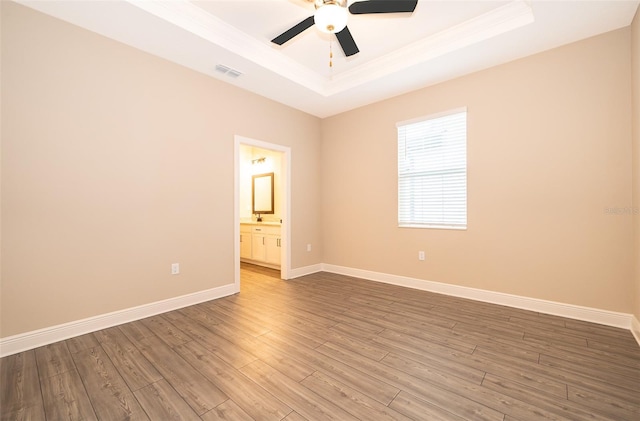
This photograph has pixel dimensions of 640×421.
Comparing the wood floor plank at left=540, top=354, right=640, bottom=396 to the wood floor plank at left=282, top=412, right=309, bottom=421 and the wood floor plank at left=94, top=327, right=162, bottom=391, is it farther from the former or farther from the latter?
the wood floor plank at left=94, top=327, right=162, bottom=391

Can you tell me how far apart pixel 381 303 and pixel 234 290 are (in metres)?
1.97

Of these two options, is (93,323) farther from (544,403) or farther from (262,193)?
(262,193)

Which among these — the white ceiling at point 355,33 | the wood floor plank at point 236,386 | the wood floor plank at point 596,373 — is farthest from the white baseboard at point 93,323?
the wood floor plank at point 596,373

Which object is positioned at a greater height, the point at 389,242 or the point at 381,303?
the point at 389,242

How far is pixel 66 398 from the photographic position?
1.68m

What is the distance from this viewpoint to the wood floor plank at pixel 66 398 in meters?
1.55

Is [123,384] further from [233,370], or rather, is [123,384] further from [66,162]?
[66,162]

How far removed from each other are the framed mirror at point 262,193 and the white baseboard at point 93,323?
2.56 metres

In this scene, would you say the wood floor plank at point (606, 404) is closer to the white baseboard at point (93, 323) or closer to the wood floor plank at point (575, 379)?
the wood floor plank at point (575, 379)

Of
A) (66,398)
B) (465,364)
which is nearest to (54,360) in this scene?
(66,398)

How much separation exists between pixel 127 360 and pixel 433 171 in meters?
3.88

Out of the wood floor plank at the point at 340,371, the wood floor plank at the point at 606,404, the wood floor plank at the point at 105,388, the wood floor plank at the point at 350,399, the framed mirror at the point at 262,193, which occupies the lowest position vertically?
the wood floor plank at the point at 105,388

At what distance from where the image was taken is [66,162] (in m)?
2.49

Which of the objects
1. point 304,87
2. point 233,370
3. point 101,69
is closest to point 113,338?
point 233,370
